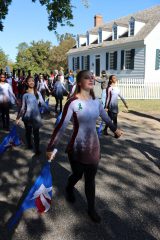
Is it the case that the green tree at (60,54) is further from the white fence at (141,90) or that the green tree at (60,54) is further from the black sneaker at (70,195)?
the black sneaker at (70,195)

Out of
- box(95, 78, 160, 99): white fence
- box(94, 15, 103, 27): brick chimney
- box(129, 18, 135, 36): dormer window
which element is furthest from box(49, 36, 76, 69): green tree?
box(95, 78, 160, 99): white fence

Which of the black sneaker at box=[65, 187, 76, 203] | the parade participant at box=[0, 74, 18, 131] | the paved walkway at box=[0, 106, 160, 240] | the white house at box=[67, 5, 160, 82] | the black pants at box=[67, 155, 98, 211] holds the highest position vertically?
the white house at box=[67, 5, 160, 82]

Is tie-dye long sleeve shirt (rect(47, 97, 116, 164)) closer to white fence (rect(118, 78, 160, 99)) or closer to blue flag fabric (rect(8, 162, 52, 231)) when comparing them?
blue flag fabric (rect(8, 162, 52, 231))

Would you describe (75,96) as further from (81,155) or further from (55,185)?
(55,185)

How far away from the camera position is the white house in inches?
998

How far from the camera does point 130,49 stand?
27.0 meters

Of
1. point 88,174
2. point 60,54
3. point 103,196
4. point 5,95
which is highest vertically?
point 60,54

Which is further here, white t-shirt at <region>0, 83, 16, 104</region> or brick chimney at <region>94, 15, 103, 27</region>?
brick chimney at <region>94, 15, 103, 27</region>

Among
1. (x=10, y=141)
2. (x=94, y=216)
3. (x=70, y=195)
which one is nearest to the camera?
(x=94, y=216)

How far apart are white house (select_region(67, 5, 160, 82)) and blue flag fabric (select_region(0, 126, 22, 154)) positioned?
19.6m

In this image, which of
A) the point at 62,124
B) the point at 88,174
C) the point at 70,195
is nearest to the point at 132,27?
the point at 70,195

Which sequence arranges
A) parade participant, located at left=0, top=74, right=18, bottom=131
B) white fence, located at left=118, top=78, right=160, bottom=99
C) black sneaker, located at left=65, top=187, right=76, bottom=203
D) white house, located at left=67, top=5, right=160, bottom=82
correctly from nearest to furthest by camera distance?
1. black sneaker, located at left=65, top=187, right=76, bottom=203
2. parade participant, located at left=0, top=74, right=18, bottom=131
3. white fence, located at left=118, top=78, right=160, bottom=99
4. white house, located at left=67, top=5, right=160, bottom=82

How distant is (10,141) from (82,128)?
4119 mm

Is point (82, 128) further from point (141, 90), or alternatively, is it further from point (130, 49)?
point (130, 49)
